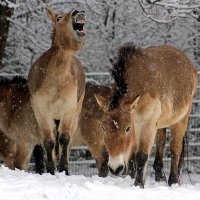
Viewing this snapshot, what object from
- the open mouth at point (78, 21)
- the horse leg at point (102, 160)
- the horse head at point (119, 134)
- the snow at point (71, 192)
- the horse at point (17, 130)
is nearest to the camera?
the snow at point (71, 192)

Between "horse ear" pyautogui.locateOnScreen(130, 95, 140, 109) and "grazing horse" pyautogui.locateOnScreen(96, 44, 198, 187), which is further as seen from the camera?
"horse ear" pyautogui.locateOnScreen(130, 95, 140, 109)

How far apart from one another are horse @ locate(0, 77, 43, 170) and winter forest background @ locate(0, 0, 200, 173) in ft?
10.6

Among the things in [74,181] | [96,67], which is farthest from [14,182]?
[96,67]

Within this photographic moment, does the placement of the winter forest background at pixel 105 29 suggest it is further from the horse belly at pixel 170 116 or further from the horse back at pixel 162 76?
the horse belly at pixel 170 116

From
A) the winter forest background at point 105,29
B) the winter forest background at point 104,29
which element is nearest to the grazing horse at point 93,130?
the winter forest background at point 105,29

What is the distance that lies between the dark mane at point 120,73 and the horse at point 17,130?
271cm

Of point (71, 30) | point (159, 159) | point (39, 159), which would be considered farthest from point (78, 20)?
point (39, 159)

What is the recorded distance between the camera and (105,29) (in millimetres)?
14867

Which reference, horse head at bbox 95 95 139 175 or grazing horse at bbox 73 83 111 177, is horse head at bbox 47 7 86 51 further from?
grazing horse at bbox 73 83 111 177

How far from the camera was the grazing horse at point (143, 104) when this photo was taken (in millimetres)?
6766

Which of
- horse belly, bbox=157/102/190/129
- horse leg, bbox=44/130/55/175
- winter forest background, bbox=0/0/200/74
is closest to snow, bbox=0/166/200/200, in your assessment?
horse belly, bbox=157/102/190/129

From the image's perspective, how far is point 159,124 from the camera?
8.16m

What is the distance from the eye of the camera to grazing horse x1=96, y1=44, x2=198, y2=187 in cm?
677

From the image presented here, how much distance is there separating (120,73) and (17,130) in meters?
3.26
